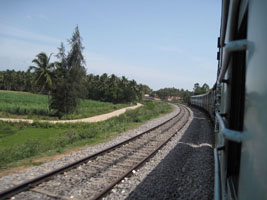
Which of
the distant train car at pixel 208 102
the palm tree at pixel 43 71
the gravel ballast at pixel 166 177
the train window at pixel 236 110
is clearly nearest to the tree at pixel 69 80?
the palm tree at pixel 43 71

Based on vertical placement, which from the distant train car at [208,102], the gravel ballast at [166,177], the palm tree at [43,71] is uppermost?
the palm tree at [43,71]

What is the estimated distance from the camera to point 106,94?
62.1m

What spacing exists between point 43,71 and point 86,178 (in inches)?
1148

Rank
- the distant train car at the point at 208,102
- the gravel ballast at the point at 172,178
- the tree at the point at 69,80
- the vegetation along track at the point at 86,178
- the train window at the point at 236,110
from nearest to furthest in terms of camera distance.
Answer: the train window at the point at 236,110 → the vegetation along track at the point at 86,178 → the gravel ballast at the point at 172,178 → the distant train car at the point at 208,102 → the tree at the point at 69,80

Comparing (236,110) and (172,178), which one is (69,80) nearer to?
(172,178)

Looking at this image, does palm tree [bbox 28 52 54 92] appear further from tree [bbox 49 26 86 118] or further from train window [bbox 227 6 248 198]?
train window [bbox 227 6 248 198]

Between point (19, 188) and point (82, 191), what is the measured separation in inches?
51.9

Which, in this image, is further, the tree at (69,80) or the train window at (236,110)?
the tree at (69,80)

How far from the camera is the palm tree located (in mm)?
30172

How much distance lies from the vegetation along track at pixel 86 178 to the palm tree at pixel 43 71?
1016 inches

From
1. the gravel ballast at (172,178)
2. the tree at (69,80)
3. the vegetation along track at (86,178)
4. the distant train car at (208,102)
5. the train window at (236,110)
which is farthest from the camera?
the tree at (69,80)

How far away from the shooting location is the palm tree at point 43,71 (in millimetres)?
30172

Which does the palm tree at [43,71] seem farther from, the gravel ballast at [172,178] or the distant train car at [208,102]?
the gravel ballast at [172,178]

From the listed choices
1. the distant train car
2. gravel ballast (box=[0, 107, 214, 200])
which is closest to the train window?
gravel ballast (box=[0, 107, 214, 200])
